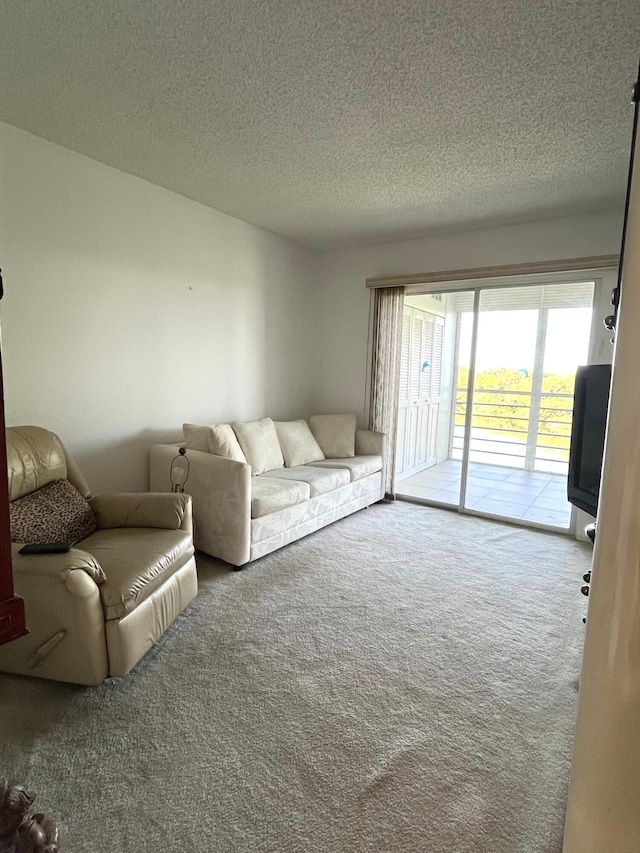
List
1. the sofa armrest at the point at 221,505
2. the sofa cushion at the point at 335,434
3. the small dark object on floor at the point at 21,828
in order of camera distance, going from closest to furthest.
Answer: the small dark object on floor at the point at 21,828
the sofa armrest at the point at 221,505
the sofa cushion at the point at 335,434

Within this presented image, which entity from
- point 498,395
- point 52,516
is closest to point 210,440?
point 52,516

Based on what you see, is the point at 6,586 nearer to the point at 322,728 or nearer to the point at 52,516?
the point at 322,728

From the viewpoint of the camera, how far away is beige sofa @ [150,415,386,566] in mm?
2918

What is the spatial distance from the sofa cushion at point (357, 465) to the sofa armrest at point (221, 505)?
1216 millimetres

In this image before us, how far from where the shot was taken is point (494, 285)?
4.00m

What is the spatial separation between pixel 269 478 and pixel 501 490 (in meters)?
2.78

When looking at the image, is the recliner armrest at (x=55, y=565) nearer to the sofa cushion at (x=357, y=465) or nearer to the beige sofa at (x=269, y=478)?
the beige sofa at (x=269, y=478)

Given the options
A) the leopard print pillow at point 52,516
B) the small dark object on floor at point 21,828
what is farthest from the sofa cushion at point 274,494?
the small dark object on floor at point 21,828

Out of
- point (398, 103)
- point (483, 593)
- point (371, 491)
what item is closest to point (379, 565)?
point (483, 593)

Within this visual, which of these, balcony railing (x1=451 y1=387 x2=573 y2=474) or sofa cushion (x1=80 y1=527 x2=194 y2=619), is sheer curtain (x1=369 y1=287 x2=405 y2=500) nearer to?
balcony railing (x1=451 y1=387 x2=573 y2=474)

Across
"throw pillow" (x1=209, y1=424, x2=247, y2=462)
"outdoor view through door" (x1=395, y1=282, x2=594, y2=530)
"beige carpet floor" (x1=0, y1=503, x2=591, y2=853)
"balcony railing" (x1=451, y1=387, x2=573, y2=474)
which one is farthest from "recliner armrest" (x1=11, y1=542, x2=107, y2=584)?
"balcony railing" (x1=451, y1=387, x2=573, y2=474)

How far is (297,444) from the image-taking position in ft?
13.7

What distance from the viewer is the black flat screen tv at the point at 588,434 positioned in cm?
191

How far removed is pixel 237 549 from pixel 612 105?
309cm
